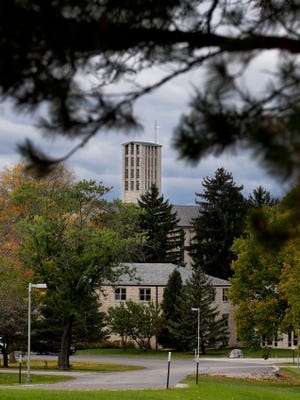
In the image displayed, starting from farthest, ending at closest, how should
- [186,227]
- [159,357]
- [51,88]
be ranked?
[186,227] → [159,357] → [51,88]

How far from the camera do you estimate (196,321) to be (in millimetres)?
63656

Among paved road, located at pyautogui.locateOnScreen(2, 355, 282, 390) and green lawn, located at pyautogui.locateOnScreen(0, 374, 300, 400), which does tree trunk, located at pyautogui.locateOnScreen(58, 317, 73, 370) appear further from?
green lawn, located at pyautogui.locateOnScreen(0, 374, 300, 400)

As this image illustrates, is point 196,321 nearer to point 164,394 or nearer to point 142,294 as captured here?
point 142,294

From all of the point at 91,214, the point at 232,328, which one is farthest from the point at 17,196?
the point at 232,328

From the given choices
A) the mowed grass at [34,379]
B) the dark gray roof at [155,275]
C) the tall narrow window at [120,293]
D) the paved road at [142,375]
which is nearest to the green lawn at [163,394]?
the paved road at [142,375]

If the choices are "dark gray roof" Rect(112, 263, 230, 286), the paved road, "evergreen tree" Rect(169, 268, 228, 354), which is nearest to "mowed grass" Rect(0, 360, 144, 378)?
the paved road

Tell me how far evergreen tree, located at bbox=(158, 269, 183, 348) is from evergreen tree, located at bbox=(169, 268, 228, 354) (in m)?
0.61

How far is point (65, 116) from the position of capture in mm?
7062

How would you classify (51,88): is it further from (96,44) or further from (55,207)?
(55,207)

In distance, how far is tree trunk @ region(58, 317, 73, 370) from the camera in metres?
45.5

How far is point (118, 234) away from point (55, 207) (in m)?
3.56

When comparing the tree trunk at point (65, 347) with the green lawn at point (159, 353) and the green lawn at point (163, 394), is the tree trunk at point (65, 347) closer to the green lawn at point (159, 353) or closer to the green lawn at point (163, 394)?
the green lawn at point (163, 394)

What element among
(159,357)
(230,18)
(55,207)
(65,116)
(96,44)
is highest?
(55,207)

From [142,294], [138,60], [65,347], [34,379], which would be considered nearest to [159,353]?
[142,294]
